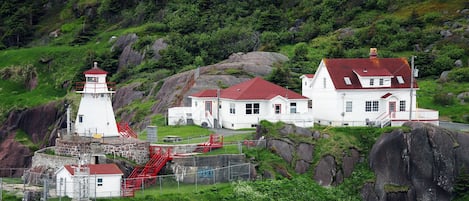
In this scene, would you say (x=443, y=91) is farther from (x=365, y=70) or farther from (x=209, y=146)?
(x=209, y=146)

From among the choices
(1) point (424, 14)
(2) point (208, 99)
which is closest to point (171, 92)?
(2) point (208, 99)

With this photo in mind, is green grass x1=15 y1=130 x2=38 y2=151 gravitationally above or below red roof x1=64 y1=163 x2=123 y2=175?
above

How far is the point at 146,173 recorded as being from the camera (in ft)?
195

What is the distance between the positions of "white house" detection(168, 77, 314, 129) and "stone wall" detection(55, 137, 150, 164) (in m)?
10.8

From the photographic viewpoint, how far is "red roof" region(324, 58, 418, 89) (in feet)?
229

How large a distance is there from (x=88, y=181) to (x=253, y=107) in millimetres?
18905

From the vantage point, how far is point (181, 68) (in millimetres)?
99125

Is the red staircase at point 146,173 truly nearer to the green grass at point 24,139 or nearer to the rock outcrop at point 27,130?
the rock outcrop at point 27,130

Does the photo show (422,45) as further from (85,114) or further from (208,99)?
(85,114)

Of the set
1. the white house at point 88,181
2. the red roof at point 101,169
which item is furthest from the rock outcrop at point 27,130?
the white house at point 88,181

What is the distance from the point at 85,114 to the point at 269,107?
1435cm

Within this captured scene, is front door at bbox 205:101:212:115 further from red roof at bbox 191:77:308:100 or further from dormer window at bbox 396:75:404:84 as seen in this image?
dormer window at bbox 396:75:404:84

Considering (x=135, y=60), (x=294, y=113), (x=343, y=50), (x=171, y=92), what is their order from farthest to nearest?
(x=135, y=60)
(x=343, y=50)
(x=171, y=92)
(x=294, y=113)

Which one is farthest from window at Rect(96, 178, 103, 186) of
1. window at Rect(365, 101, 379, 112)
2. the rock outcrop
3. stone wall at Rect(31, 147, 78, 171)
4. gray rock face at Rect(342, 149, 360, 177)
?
the rock outcrop
